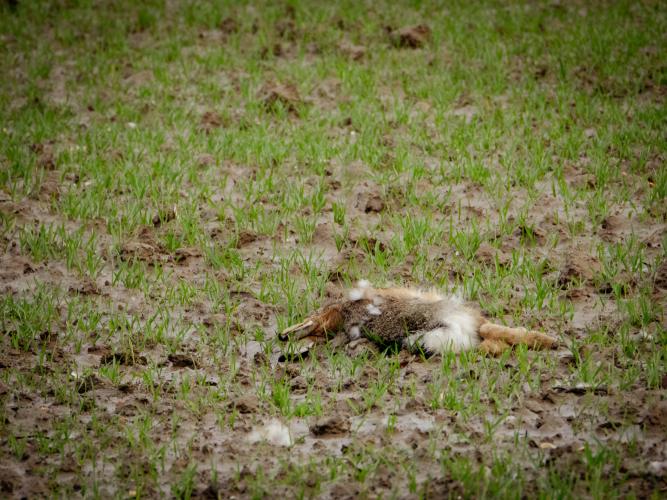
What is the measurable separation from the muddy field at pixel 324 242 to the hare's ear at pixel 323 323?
13cm

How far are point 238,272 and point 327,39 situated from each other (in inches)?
193

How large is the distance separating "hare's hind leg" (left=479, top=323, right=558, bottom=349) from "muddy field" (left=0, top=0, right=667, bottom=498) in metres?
0.06

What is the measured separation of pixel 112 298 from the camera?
548 cm

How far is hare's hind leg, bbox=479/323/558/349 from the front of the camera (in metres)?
4.63

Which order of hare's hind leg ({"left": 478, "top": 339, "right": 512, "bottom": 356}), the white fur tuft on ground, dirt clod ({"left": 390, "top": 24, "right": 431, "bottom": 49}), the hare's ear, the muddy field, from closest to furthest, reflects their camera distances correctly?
the muddy field
the white fur tuft on ground
hare's hind leg ({"left": 478, "top": 339, "right": 512, "bottom": 356})
the hare's ear
dirt clod ({"left": 390, "top": 24, "right": 431, "bottom": 49})

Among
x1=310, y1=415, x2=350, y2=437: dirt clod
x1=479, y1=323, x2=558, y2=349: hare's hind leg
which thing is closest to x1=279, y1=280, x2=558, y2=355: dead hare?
x1=479, y1=323, x2=558, y2=349: hare's hind leg

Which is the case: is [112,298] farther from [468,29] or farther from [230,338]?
[468,29]

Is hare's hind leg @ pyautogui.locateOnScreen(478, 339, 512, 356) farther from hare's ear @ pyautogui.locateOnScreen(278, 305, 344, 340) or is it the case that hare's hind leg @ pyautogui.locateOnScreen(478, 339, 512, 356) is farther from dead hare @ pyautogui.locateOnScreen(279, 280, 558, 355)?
hare's ear @ pyautogui.locateOnScreen(278, 305, 344, 340)

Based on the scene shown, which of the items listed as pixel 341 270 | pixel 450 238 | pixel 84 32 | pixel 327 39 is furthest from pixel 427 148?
pixel 84 32

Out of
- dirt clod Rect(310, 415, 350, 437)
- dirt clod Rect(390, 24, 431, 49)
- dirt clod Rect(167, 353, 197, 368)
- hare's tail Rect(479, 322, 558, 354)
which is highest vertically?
dirt clod Rect(390, 24, 431, 49)

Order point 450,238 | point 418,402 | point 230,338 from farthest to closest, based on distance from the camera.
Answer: point 450,238 → point 230,338 → point 418,402

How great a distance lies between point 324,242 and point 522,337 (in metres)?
1.91

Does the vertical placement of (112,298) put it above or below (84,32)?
below

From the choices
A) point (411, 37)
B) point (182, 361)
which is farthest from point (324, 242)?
point (411, 37)
